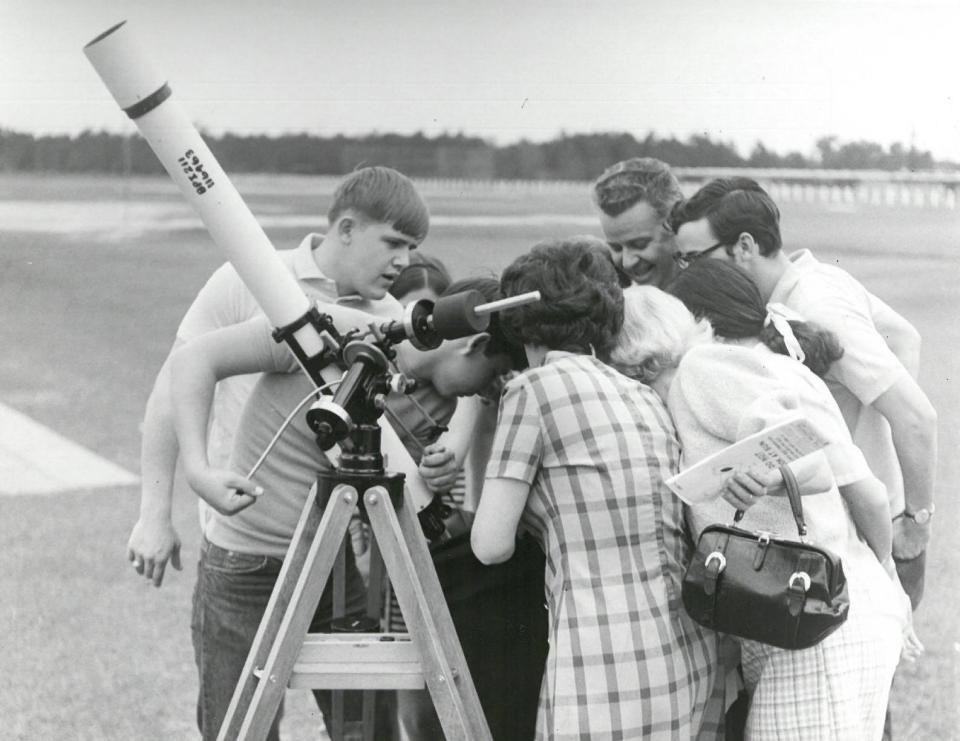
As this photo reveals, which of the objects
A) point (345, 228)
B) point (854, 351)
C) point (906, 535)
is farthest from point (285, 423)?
point (906, 535)

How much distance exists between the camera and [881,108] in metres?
3.09

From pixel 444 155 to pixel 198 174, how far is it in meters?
1.09

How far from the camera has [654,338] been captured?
2330mm

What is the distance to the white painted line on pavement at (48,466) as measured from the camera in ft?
22.2

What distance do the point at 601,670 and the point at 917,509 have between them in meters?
1.10

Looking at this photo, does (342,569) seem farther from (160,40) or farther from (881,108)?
(881,108)

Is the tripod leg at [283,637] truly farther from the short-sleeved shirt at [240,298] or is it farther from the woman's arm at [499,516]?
the short-sleeved shirt at [240,298]

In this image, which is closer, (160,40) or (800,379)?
(800,379)

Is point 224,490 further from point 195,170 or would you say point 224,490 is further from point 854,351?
point 854,351

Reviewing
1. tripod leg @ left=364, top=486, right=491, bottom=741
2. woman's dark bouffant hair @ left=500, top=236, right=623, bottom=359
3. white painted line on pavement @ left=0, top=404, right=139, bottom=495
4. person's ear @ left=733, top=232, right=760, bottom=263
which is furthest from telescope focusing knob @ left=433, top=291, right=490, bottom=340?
white painted line on pavement @ left=0, top=404, right=139, bottom=495

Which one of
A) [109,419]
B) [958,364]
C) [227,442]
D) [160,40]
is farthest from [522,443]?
[109,419]

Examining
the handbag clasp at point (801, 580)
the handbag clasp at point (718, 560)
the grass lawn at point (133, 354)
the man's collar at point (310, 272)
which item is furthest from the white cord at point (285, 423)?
the handbag clasp at point (801, 580)

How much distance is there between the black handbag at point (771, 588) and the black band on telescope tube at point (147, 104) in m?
1.33

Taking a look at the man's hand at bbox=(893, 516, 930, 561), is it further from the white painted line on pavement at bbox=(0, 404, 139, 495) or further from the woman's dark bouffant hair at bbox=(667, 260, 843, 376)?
the white painted line on pavement at bbox=(0, 404, 139, 495)
